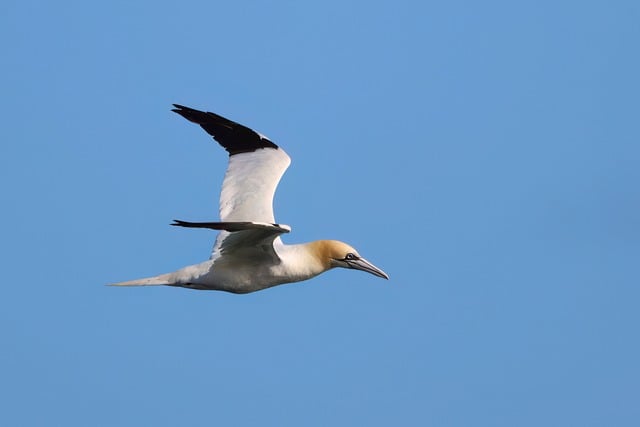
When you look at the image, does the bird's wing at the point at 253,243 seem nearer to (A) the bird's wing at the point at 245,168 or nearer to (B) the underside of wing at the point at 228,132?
(A) the bird's wing at the point at 245,168

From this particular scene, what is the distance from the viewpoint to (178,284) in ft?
51.9

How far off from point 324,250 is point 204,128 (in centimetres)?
344

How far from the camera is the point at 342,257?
16.3 metres

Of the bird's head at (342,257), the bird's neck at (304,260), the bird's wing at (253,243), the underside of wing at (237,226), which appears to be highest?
the bird's head at (342,257)

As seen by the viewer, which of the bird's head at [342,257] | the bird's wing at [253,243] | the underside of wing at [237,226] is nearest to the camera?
the underside of wing at [237,226]

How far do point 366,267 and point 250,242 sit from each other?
206 centimetres

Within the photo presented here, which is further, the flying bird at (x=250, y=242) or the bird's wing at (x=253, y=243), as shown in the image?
the flying bird at (x=250, y=242)

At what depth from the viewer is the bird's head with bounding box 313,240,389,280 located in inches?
636

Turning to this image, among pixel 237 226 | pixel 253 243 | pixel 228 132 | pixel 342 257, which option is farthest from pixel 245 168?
pixel 237 226

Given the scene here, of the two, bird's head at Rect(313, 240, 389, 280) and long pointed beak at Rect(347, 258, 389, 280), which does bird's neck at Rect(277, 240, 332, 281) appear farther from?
long pointed beak at Rect(347, 258, 389, 280)

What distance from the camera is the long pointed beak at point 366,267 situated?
16.5 meters

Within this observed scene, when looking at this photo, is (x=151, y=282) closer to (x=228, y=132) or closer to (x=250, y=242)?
(x=250, y=242)

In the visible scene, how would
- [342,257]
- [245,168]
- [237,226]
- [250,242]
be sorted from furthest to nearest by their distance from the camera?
[245,168], [342,257], [250,242], [237,226]

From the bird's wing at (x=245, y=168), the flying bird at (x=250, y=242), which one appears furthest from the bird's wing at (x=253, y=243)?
the bird's wing at (x=245, y=168)
